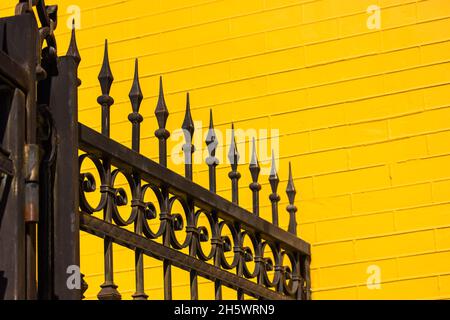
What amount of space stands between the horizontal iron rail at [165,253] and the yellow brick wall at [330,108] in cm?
88

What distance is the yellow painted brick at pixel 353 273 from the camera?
7.26 metres

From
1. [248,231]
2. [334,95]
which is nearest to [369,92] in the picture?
[334,95]

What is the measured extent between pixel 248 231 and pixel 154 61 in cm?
199

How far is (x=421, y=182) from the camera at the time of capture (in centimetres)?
735

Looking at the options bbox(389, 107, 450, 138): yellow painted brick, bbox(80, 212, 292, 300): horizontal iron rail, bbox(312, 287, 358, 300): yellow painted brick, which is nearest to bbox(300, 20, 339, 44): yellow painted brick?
bbox(389, 107, 450, 138): yellow painted brick

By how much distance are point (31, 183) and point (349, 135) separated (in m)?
3.23

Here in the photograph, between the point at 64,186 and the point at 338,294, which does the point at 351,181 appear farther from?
the point at 64,186

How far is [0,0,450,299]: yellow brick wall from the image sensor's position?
732 cm

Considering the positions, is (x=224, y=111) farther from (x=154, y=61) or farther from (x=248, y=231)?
(x=248, y=231)

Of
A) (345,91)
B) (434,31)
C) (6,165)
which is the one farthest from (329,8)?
(6,165)

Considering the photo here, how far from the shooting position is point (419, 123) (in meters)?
7.45

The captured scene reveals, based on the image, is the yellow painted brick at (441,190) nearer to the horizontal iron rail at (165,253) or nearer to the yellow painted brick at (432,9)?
the yellow painted brick at (432,9)

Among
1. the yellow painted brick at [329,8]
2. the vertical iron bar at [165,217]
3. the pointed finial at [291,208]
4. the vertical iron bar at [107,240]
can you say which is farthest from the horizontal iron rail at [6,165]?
the yellow painted brick at [329,8]
